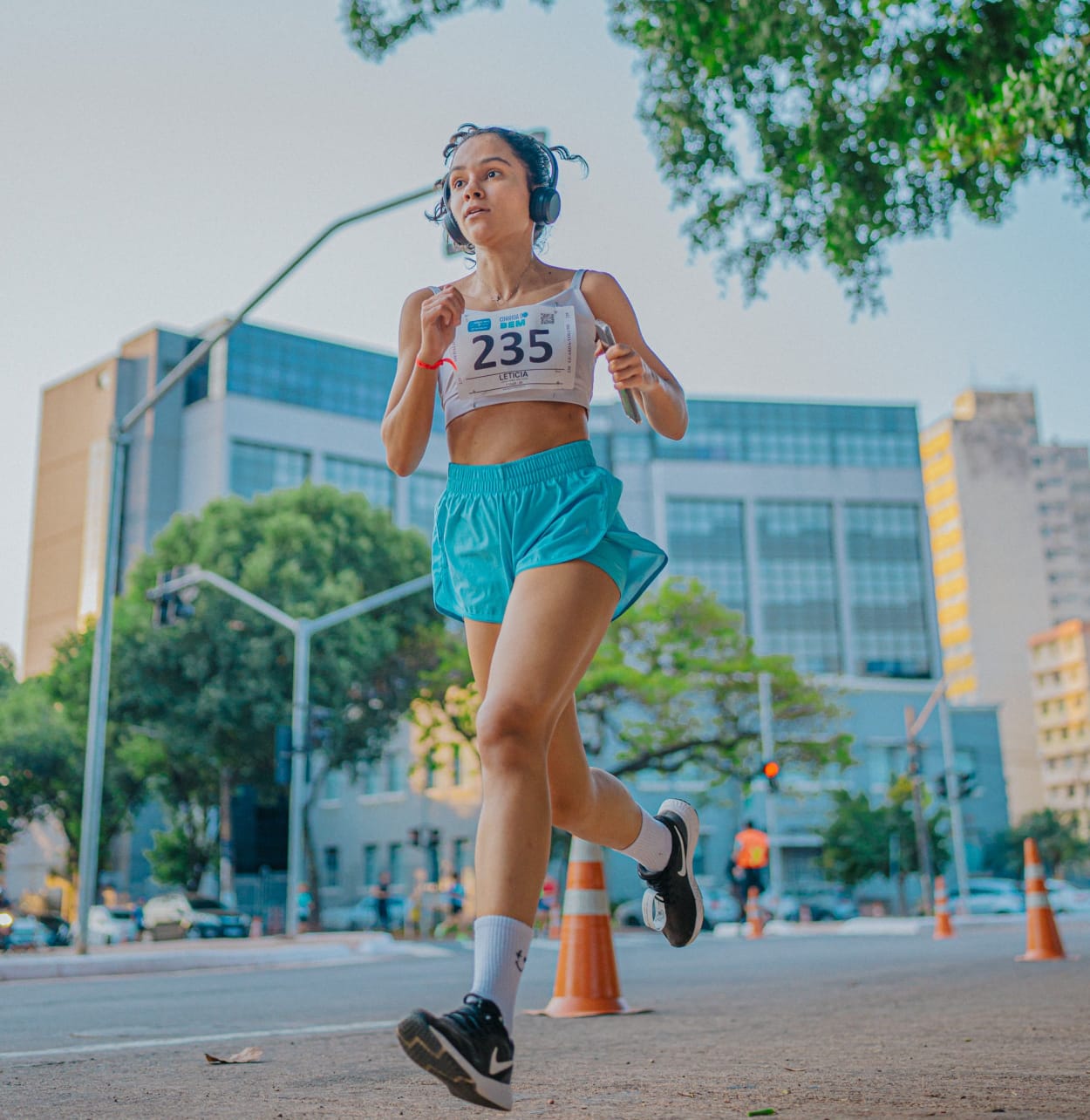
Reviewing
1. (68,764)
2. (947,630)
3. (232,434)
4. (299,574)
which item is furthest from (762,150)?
(947,630)

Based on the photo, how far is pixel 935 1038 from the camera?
4777 mm

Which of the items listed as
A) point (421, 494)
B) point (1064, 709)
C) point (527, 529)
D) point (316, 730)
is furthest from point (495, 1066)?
point (1064, 709)

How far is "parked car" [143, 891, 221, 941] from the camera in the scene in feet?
114

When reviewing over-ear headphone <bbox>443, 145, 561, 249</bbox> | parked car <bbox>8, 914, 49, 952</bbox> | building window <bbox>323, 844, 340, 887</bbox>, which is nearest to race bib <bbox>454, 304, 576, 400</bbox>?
over-ear headphone <bbox>443, 145, 561, 249</bbox>

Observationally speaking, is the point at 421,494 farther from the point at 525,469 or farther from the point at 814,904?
the point at 525,469

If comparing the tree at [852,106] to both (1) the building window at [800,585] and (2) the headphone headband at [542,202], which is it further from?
(1) the building window at [800,585]

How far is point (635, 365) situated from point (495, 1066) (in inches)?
68.2

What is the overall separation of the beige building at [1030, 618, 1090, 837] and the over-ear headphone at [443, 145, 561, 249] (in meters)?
107

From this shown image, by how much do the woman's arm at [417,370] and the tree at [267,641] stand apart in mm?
32051

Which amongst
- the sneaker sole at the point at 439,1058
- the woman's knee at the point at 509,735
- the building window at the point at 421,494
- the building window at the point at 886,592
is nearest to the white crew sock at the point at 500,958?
the sneaker sole at the point at 439,1058

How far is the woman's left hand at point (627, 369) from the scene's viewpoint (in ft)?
11.4

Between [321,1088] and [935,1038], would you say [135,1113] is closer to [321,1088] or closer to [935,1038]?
[321,1088]

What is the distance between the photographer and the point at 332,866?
187 feet

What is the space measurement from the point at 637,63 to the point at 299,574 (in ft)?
86.4
